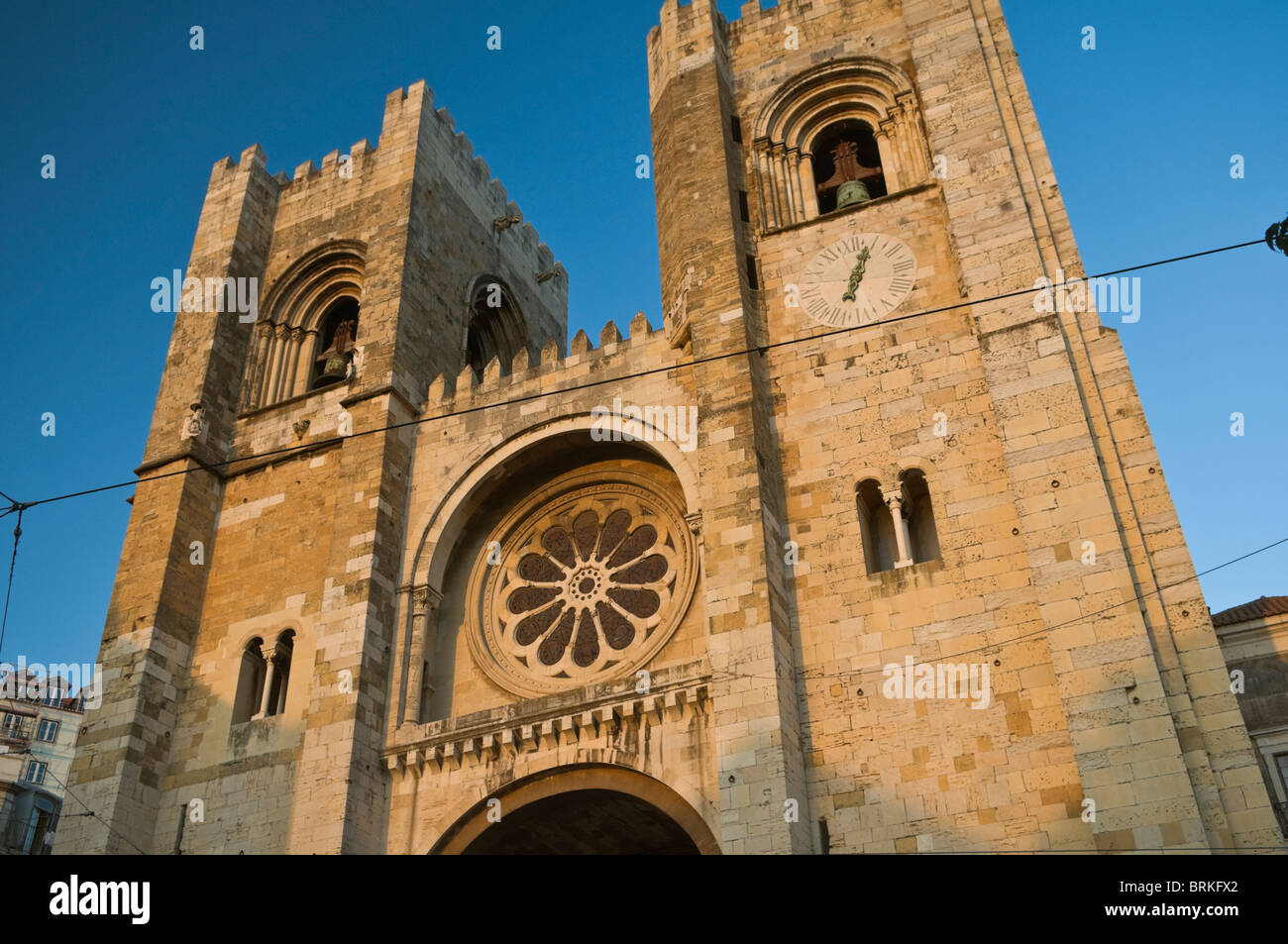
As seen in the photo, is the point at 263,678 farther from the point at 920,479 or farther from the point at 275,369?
the point at 920,479

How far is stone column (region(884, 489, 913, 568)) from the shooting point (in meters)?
13.9

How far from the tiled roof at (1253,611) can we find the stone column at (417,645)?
11.0 metres

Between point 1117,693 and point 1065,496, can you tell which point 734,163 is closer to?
point 1065,496

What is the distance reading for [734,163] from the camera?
712 inches

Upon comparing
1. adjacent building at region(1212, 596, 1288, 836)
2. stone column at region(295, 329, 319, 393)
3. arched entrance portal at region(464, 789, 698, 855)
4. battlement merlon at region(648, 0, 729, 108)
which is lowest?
arched entrance portal at region(464, 789, 698, 855)

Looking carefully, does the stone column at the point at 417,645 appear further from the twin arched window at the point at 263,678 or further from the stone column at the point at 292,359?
the stone column at the point at 292,359

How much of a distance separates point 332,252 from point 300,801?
34.3 ft

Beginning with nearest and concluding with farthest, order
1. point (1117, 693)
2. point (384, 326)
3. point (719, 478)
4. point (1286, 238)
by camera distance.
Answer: point (1286, 238) → point (1117, 693) → point (719, 478) → point (384, 326)

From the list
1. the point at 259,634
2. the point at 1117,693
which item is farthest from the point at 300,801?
the point at 1117,693

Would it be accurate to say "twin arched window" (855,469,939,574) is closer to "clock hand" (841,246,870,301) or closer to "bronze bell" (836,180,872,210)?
"clock hand" (841,246,870,301)

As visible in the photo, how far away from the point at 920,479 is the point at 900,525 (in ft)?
2.46

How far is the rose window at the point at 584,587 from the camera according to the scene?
52.0 ft

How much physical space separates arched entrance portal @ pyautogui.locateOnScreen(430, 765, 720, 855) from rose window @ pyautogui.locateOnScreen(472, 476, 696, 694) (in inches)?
61.8

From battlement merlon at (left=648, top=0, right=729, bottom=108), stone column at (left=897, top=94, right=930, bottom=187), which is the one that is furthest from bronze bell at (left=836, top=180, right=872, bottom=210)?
battlement merlon at (left=648, top=0, right=729, bottom=108)
